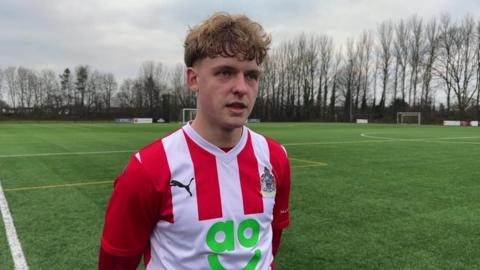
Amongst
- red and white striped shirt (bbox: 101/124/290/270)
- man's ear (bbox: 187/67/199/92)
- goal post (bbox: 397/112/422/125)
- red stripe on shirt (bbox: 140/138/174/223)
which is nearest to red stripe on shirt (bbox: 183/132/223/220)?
red and white striped shirt (bbox: 101/124/290/270)

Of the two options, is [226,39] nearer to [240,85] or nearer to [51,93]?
[240,85]

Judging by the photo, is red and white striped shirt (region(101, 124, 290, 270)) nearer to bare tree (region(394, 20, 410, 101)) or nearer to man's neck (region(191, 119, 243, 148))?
man's neck (region(191, 119, 243, 148))

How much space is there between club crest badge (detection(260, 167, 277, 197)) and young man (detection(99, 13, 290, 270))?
0.09ft

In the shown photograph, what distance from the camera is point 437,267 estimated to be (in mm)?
4242

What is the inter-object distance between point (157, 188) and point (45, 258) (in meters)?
3.64

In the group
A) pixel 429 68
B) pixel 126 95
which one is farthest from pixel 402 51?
pixel 126 95

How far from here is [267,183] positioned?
1.75 metres

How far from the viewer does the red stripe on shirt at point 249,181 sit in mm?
1651

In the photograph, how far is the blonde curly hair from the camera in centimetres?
151

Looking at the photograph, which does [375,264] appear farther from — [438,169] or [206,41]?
[438,169]

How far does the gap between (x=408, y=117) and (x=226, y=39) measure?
72.1 m

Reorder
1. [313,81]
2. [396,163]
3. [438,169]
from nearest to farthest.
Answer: [438,169] < [396,163] < [313,81]

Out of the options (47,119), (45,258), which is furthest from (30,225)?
(47,119)

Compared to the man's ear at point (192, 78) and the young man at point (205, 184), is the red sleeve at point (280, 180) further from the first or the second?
the man's ear at point (192, 78)
